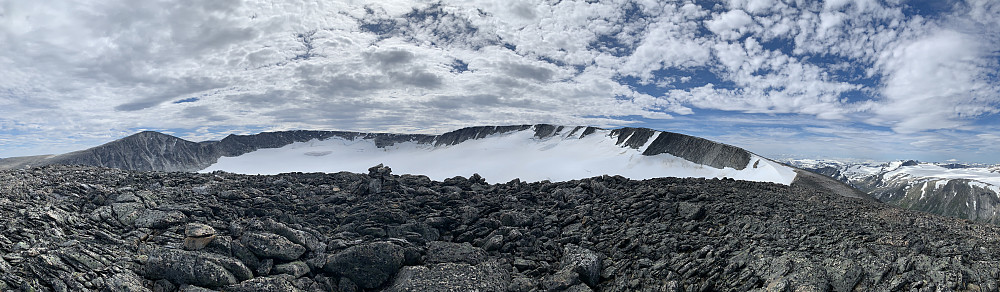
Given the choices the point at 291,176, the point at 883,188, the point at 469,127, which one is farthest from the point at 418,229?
the point at 883,188

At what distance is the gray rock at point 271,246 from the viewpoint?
579 inches

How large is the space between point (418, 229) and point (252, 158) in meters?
188

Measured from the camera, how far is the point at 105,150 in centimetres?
13350

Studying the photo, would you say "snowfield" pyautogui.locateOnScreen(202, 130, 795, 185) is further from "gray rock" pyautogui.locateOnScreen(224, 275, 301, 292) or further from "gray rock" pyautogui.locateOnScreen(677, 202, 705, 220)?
"gray rock" pyautogui.locateOnScreen(224, 275, 301, 292)

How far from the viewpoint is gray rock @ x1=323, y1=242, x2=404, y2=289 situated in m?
14.5

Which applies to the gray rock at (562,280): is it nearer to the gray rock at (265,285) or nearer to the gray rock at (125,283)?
the gray rock at (265,285)

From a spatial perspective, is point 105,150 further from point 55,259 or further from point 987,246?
point 987,246

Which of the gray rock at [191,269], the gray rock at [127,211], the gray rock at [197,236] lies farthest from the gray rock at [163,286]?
the gray rock at [127,211]

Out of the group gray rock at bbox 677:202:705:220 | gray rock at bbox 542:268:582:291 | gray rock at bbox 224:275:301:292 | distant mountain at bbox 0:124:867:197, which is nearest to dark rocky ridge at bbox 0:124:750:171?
distant mountain at bbox 0:124:867:197

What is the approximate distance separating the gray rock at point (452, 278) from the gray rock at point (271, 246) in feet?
13.0

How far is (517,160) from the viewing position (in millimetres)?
106625

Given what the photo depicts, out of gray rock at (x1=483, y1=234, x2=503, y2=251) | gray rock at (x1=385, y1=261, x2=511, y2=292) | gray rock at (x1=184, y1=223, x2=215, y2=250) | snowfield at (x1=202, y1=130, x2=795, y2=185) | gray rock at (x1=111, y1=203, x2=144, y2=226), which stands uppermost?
gray rock at (x1=111, y1=203, x2=144, y2=226)

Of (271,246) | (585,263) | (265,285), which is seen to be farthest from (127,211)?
(585,263)

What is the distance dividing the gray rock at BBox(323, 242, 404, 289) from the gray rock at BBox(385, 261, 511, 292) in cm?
46
